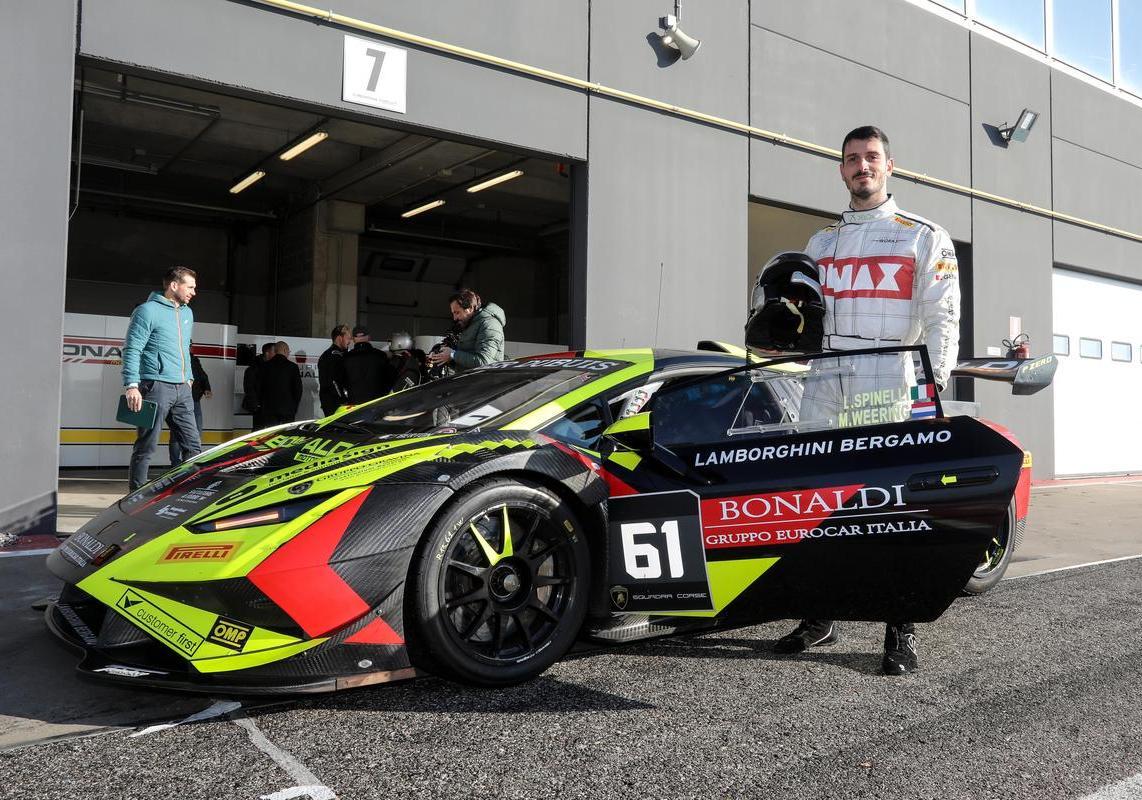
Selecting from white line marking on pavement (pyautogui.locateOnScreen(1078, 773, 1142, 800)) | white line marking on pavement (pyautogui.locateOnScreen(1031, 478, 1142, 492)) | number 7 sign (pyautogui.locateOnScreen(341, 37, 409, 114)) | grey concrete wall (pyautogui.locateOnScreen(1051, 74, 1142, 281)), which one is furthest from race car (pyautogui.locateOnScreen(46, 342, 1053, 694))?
grey concrete wall (pyautogui.locateOnScreen(1051, 74, 1142, 281))

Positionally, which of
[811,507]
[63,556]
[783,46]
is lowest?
[63,556]

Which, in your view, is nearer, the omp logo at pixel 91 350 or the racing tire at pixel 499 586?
the racing tire at pixel 499 586

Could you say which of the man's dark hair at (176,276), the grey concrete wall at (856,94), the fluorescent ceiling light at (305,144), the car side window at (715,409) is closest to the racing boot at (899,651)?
the car side window at (715,409)

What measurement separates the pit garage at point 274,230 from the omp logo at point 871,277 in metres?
4.60

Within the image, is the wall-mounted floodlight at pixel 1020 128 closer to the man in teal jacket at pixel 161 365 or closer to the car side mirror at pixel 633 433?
the man in teal jacket at pixel 161 365

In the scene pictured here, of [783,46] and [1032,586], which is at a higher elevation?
[783,46]

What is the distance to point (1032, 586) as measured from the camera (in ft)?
15.1

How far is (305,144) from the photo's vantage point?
14.0 metres

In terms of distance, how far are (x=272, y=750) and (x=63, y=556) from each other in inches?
46.5

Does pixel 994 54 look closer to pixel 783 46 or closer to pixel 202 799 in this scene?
pixel 783 46

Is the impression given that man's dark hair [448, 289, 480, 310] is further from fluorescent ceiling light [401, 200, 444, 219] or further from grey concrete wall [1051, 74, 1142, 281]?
fluorescent ceiling light [401, 200, 444, 219]

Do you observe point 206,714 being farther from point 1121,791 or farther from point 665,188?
point 665,188

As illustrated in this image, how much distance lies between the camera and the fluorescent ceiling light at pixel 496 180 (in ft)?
51.1

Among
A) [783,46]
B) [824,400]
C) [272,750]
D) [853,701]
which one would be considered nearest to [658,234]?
[783,46]
